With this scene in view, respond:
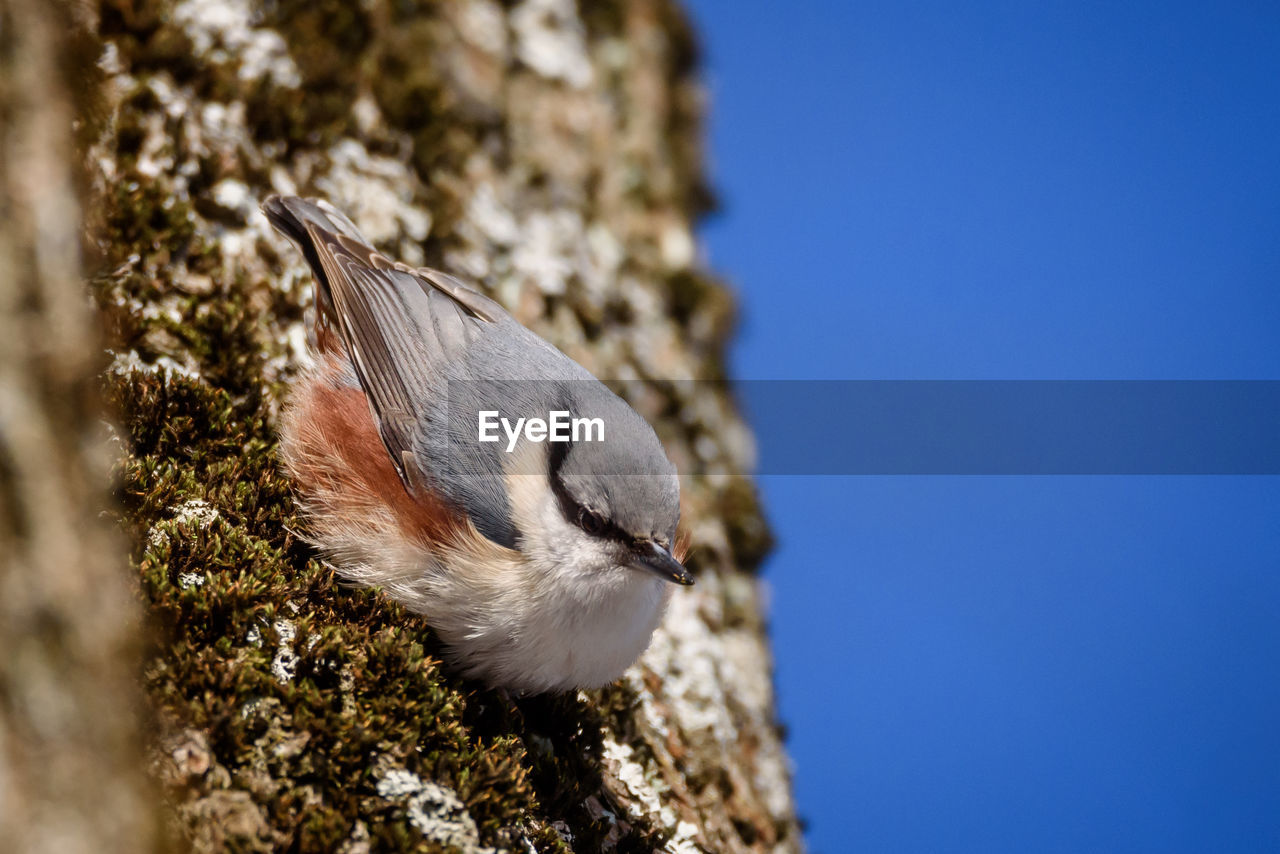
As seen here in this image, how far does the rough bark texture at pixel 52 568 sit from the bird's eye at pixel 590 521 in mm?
1435

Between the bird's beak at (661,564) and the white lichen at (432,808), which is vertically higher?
the bird's beak at (661,564)

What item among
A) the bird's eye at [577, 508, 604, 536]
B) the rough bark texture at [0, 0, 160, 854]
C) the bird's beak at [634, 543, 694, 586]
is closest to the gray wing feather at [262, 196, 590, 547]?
the bird's eye at [577, 508, 604, 536]

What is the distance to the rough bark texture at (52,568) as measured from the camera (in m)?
1.61

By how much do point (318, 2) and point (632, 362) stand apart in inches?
94.6

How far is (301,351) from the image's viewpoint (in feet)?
13.3

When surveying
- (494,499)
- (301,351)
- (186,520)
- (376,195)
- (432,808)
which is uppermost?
(376,195)

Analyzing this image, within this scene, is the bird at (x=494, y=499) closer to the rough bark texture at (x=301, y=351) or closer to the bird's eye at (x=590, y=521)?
the bird's eye at (x=590, y=521)

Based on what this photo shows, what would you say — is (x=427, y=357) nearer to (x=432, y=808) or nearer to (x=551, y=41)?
(x=432, y=808)

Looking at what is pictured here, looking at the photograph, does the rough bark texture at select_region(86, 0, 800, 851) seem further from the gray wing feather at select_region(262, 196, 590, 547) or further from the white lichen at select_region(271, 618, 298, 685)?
the gray wing feather at select_region(262, 196, 590, 547)

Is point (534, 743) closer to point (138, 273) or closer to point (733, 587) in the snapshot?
point (733, 587)

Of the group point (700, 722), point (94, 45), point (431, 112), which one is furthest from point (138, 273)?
point (700, 722)

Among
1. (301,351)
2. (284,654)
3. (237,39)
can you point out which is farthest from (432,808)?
(237,39)

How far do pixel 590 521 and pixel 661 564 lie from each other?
0.28m

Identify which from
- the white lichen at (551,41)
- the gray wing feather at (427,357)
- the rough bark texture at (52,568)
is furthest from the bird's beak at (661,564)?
the white lichen at (551,41)
